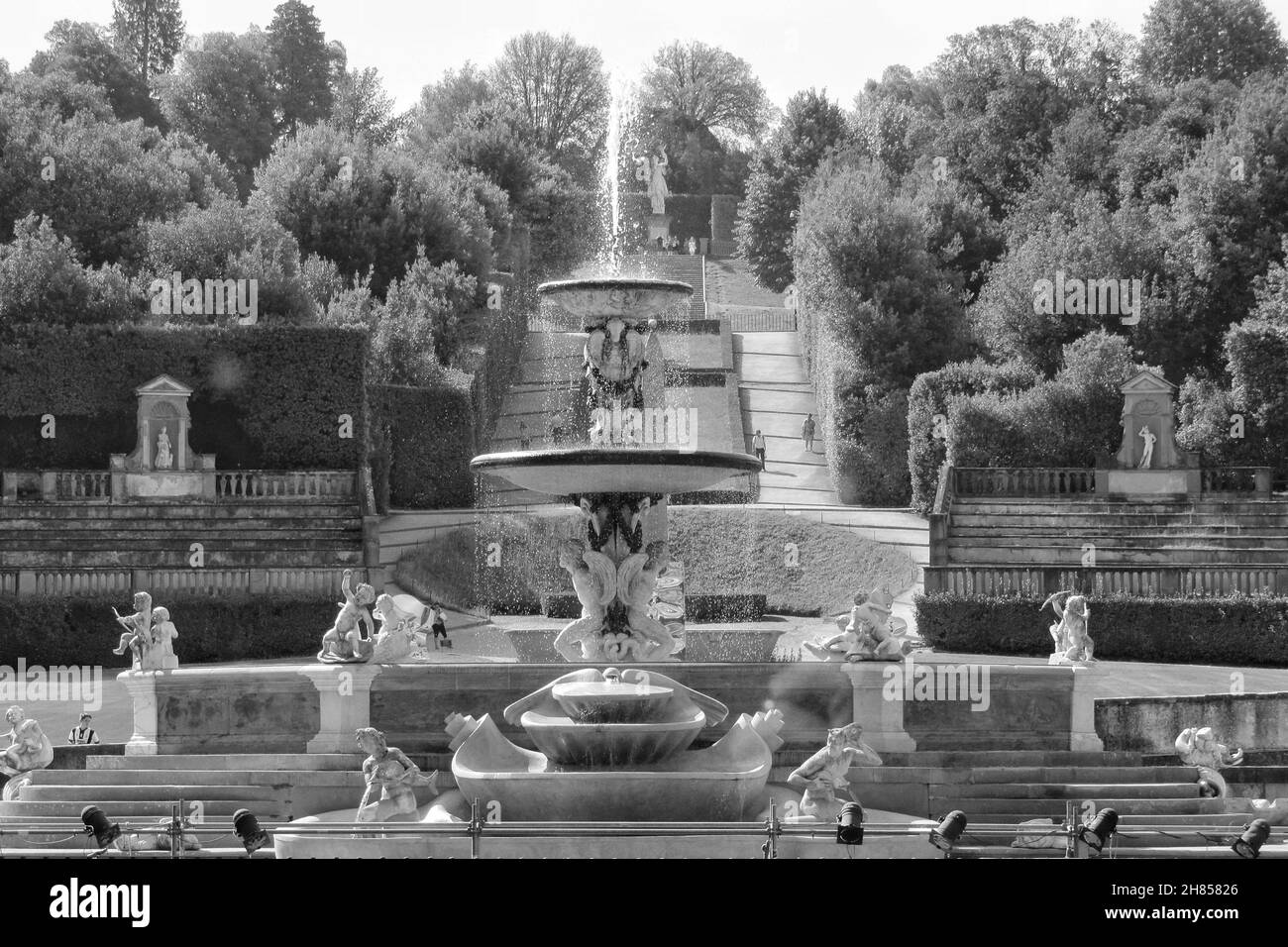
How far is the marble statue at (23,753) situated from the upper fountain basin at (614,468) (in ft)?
17.4

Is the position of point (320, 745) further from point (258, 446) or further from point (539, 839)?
point (258, 446)

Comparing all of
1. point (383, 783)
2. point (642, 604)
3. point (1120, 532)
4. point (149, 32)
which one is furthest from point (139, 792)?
point (149, 32)

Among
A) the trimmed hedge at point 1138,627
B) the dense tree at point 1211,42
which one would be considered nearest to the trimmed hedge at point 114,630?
the trimmed hedge at point 1138,627

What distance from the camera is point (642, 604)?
914 inches

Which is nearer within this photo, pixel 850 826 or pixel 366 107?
pixel 850 826

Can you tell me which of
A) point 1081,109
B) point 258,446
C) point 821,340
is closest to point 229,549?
point 258,446

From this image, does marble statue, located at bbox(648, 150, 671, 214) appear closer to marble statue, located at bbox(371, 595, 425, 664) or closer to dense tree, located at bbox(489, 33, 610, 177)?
dense tree, located at bbox(489, 33, 610, 177)

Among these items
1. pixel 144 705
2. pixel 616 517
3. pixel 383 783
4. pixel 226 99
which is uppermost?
pixel 226 99
